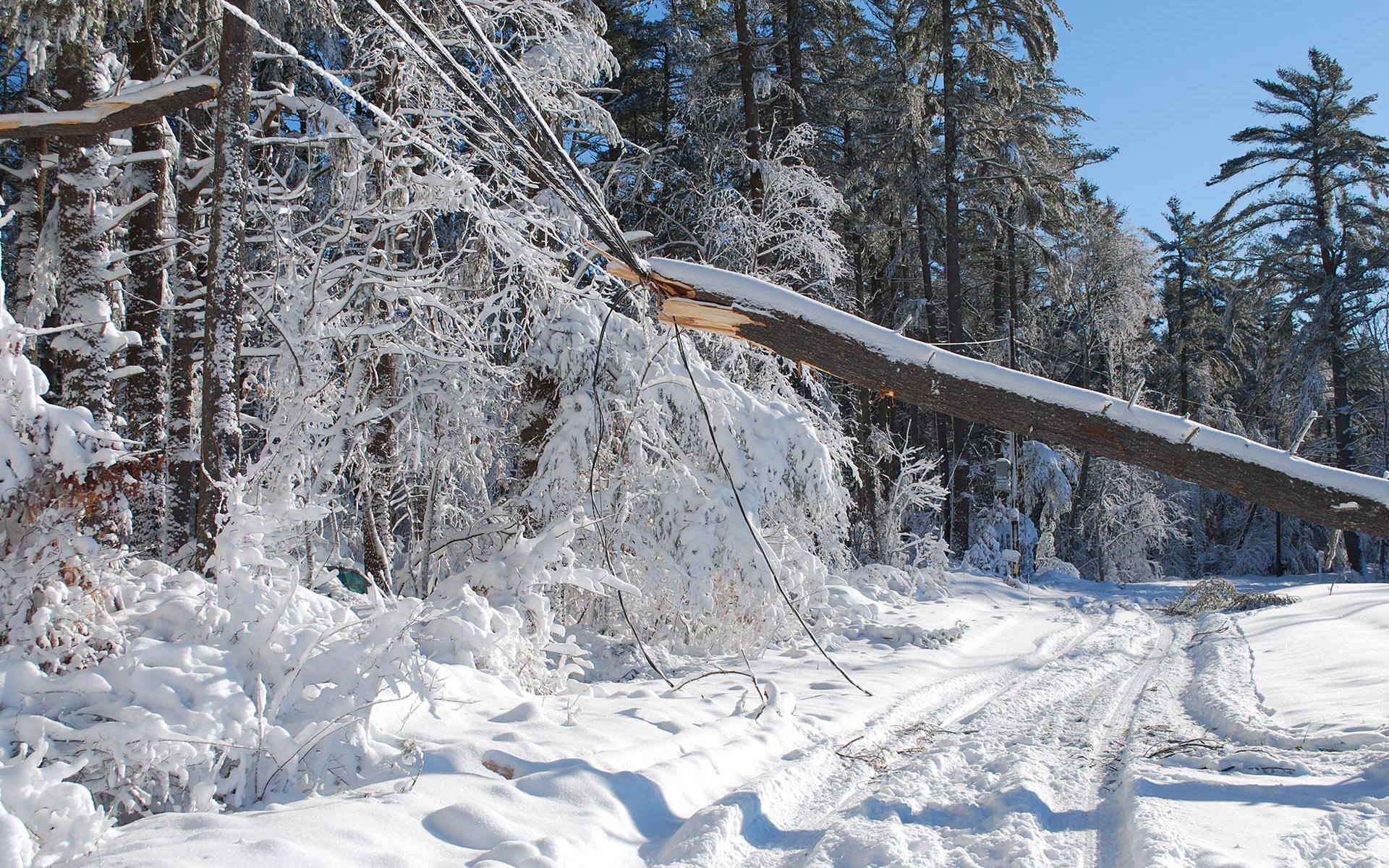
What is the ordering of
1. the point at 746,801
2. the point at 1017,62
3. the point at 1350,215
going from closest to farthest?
the point at 746,801 → the point at 1017,62 → the point at 1350,215

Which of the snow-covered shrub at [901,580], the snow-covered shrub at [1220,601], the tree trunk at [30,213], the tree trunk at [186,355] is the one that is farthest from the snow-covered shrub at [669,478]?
→ the snow-covered shrub at [1220,601]

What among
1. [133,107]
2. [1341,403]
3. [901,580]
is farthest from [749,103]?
[1341,403]

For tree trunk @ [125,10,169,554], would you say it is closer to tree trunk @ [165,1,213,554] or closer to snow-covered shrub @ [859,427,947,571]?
tree trunk @ [165,1,213,554]

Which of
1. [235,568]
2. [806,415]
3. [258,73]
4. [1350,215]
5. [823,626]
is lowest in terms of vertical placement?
[823,626]

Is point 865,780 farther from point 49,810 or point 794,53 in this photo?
point 794,53

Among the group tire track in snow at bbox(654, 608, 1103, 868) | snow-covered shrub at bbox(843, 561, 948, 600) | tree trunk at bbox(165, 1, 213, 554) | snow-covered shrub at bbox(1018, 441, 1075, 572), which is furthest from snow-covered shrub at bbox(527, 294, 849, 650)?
snow-covered shrub at bbox(1018, 441, 1075, 572)

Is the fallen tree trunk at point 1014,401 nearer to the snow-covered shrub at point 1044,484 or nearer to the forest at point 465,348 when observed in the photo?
the forest at point 465,348

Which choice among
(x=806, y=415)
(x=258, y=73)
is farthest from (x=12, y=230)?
(x=806, y=415)

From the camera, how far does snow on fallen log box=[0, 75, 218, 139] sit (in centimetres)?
523

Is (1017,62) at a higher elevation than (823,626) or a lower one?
higher

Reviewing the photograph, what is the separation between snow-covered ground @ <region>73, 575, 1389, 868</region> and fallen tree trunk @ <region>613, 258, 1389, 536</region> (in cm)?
147

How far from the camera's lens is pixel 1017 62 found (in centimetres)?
1853

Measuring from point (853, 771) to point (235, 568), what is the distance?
3.53 meters

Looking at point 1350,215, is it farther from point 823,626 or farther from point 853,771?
point 853,771
